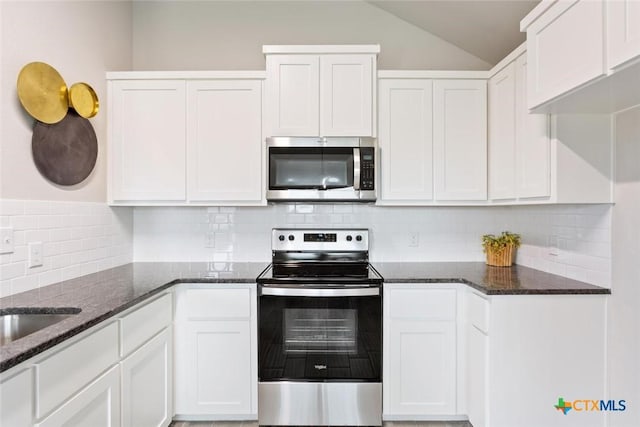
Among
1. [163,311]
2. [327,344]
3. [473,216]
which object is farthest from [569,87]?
[163,311]

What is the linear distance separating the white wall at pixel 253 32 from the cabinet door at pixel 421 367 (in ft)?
6.44

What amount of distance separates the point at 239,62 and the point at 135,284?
1840 millimetres

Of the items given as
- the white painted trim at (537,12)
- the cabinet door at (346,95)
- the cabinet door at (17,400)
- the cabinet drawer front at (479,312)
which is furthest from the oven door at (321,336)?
the white painted trim at (537,12)

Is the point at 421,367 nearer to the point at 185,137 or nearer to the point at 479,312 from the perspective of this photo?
the point at 479,312

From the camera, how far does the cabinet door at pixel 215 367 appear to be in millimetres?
2277

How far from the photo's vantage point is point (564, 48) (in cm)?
156

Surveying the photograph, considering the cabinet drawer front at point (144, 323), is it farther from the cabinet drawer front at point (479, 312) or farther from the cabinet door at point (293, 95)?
the cabinet drawer front at point (479, 312)

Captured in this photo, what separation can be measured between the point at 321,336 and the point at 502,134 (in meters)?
1.69

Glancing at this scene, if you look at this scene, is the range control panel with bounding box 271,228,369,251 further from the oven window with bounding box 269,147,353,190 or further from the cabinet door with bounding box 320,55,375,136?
the cabinet door with bounding box 320,55,375,136

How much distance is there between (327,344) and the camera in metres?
2.23

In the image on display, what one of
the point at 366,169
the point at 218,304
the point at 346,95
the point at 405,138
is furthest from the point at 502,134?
the point at 218,304

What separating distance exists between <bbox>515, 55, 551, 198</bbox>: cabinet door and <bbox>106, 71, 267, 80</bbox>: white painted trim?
1.57 metres

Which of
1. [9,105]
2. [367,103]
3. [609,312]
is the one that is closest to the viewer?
[9,105]

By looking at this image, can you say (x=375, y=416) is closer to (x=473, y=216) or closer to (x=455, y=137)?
(x=473, y=216)
